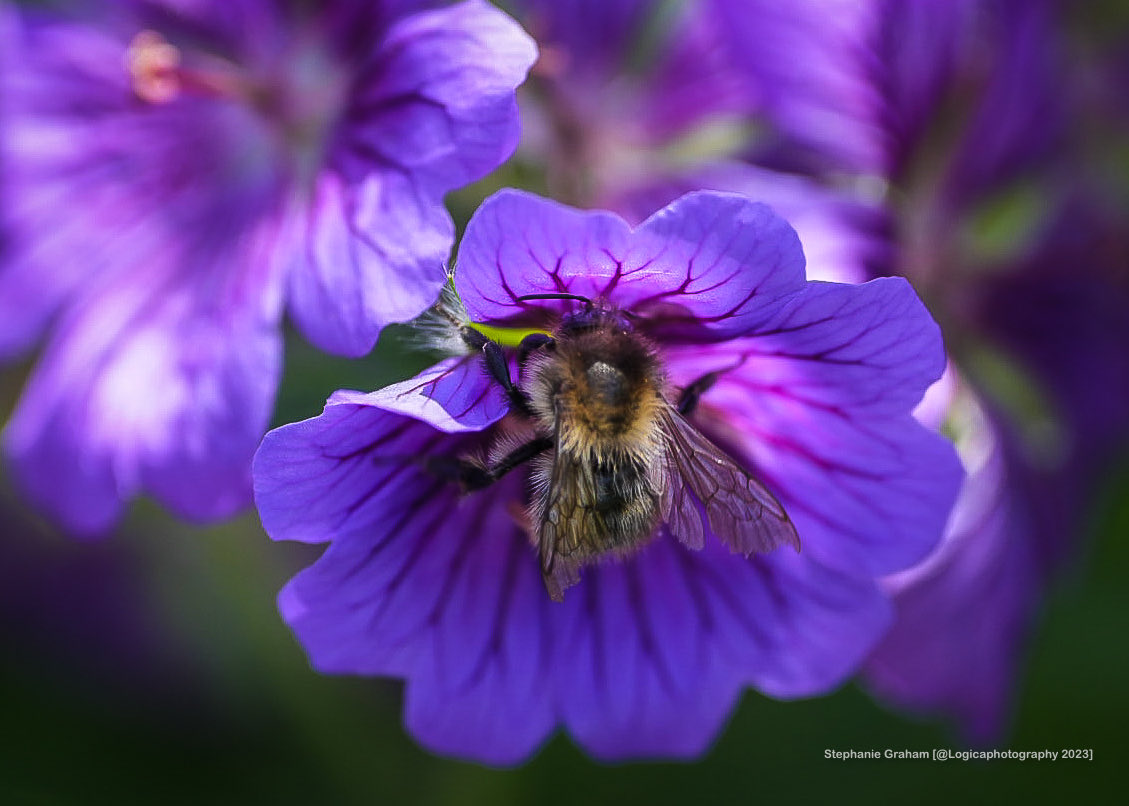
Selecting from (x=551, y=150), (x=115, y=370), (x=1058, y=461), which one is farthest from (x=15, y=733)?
(x=1058, y=461)

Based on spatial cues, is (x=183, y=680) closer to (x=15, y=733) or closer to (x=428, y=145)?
(x=15, y=733)

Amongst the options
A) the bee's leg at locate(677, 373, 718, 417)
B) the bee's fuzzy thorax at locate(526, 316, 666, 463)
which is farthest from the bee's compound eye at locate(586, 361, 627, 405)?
the bee's leg at locate(677, 373, 718, 417)

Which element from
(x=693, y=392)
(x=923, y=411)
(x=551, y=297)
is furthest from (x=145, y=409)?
(x=923, y=411)

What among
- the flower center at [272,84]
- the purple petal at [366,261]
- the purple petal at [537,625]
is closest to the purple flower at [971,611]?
the purple petal at [537,625]

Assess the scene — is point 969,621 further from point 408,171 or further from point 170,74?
point 170,74

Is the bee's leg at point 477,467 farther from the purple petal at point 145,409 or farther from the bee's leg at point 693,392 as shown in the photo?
the purple petal at point 145,409
